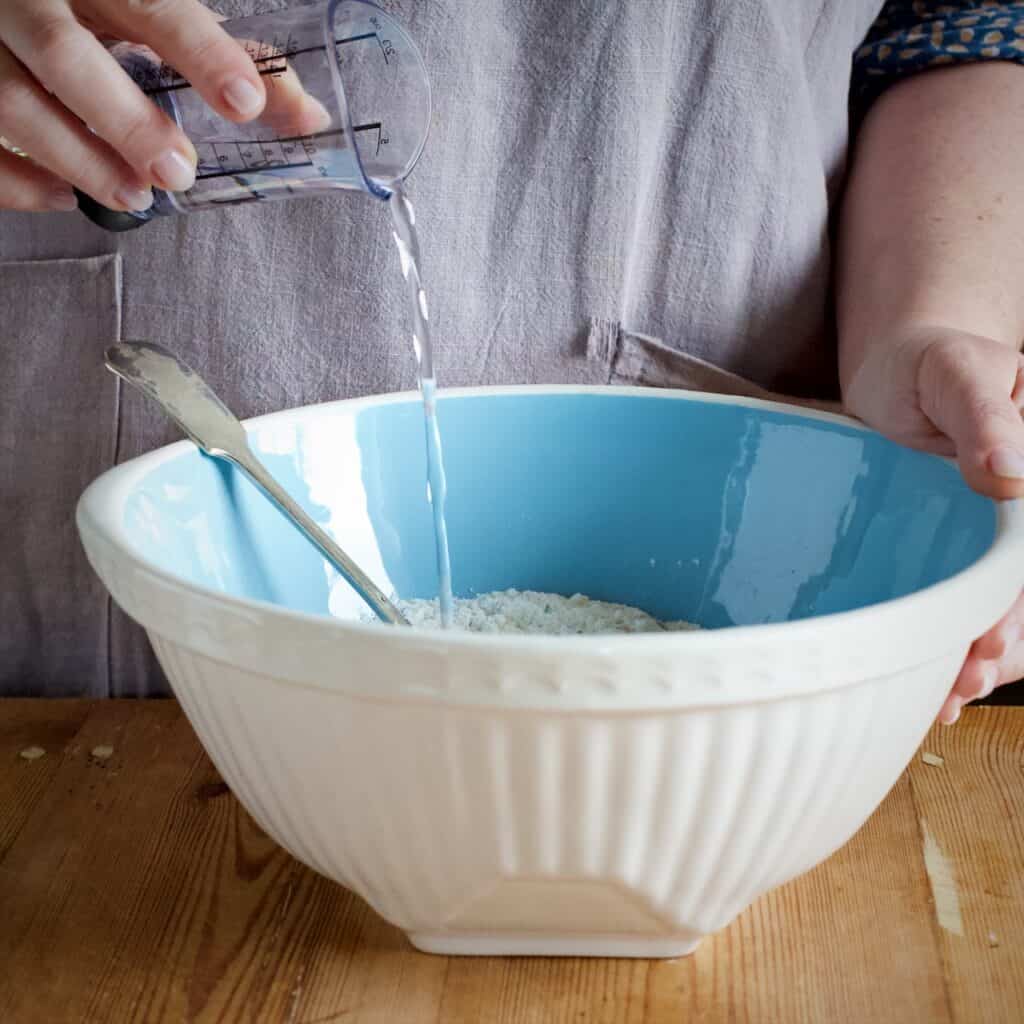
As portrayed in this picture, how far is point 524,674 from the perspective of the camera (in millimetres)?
410

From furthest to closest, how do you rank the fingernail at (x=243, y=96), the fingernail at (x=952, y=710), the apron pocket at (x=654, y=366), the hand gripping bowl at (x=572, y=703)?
the apron pocket at (x=654, y=366) → the fingernail at (x=952, y=710) → the fingernail at (x=243, y=96) → the hand gripping bowl at (x=572, y=703)

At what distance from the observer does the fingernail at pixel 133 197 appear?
1.98 ft

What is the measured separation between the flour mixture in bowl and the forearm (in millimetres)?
236

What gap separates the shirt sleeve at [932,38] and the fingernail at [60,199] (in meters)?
→ 0.62

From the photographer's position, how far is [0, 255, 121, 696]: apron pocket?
2.78ft

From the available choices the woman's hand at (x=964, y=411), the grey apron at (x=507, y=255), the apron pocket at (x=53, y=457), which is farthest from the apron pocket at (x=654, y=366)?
the apron pocket at (x=53, y=457)

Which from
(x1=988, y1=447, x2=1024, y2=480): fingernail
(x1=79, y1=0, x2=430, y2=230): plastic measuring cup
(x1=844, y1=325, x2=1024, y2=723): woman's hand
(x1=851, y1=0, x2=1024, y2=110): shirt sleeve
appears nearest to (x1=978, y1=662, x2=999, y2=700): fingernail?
(x1=844, y1=325, x2=1024, y2=723): woman's hand

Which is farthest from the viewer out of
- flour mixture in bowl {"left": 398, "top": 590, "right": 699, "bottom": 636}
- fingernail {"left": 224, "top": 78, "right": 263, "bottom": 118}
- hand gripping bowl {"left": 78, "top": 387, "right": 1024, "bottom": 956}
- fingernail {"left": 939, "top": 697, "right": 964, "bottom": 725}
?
flour mixture in bowl {"left": 398, "top": 590, "right": 699, "bottom": 636}

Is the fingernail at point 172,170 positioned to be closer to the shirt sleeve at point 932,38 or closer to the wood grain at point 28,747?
the wood grain at point 28,747

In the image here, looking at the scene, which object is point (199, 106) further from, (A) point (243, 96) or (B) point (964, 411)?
(B) point (964, 411)

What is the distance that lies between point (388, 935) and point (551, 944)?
0.08 metres

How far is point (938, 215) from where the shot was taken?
86 centimetres

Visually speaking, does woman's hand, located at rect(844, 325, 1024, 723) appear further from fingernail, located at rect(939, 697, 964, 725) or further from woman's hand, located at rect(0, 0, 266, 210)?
woman's hand, located at rect(0, 0, 266, 210)

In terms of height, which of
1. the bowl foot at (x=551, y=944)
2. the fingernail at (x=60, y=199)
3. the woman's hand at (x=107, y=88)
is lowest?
the bowl foot at (x=551, y=944)
